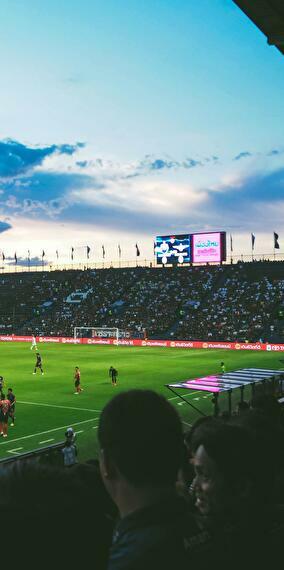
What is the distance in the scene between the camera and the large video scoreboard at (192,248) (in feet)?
273

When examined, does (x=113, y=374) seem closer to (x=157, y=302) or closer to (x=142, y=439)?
(x=142, y=439)

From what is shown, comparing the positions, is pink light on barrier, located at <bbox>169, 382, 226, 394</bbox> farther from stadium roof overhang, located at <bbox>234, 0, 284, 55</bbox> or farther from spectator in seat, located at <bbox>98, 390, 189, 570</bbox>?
spectator in seat, located at <bbox>98, 390, 189, 570</bbox>

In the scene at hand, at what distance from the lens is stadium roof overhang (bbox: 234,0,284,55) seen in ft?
40.8

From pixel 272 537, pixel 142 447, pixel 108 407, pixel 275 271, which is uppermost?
pixel 275 271

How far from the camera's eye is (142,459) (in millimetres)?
2457

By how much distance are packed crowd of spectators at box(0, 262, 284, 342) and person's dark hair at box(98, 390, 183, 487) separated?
228ft

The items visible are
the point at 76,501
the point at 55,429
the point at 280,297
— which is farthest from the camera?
the point at 280,297

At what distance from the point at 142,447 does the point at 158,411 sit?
0.60ft

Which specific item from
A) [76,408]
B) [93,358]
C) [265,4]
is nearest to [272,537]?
[265,4]

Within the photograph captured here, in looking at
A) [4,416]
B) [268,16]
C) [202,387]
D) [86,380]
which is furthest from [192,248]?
[268,16]

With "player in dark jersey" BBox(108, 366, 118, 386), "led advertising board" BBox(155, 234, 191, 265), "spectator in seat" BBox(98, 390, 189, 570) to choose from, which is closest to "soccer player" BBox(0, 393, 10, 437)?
"player in dark jersey" BBox(108, 366, 118, 386)

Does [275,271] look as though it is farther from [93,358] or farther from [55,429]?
[55,429]

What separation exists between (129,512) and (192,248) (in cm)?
8298

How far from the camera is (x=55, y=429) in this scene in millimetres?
24531
